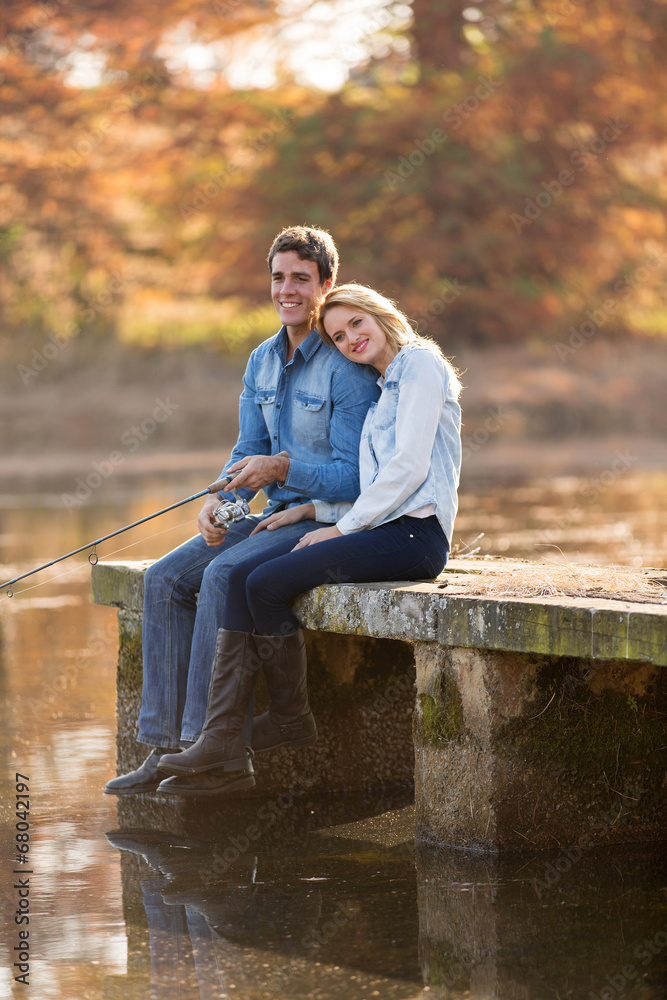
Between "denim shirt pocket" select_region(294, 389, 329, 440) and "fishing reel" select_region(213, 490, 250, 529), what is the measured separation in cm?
31

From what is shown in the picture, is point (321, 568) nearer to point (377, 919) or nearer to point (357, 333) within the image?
point (357, 333)

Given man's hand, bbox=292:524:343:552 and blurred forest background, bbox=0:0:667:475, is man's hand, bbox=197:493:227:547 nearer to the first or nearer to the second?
man's hand, bbox=292:524:343:552

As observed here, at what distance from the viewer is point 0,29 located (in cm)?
2722

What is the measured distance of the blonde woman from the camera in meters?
4.29

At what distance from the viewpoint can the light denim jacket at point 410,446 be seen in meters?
4.26

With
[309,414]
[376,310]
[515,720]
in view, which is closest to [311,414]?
[309,414]

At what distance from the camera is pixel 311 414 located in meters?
4.70

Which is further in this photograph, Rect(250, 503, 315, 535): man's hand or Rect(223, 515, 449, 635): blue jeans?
Rect(250, 503, 315, 535): man's hand

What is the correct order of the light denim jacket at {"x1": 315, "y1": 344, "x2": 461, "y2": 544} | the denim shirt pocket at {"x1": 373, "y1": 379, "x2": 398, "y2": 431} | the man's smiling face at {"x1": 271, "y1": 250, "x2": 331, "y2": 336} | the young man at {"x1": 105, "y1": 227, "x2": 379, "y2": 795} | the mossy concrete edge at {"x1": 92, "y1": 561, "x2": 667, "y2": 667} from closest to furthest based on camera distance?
the mossy concrete edge at {"x1": 92, "y1": 561, "x2": 667, "y2": 667}
the light denim jacket at {"x1": 315, "y1": 344, "x2": 461, "y2": 544}
the denim shirt pocket at {"x1": 373, "y1": 379, "x2": 398, "y2": 431}
the young man at {"x1": 105, "y1": 227, "x2": 379, "y2": 795}
the man's smiling face at {"x1": 271, "y1": 250, "x2": 331, "y2": 336}

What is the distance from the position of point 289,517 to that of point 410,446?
0.56 m

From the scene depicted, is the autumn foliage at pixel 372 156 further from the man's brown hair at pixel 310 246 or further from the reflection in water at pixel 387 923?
the reflection in water at pixel 387 923

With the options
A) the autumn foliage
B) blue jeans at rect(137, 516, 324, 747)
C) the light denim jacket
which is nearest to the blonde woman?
the light denim jacket

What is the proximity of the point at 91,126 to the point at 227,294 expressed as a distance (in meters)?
4.09

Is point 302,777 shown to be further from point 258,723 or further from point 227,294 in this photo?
point 227,294
